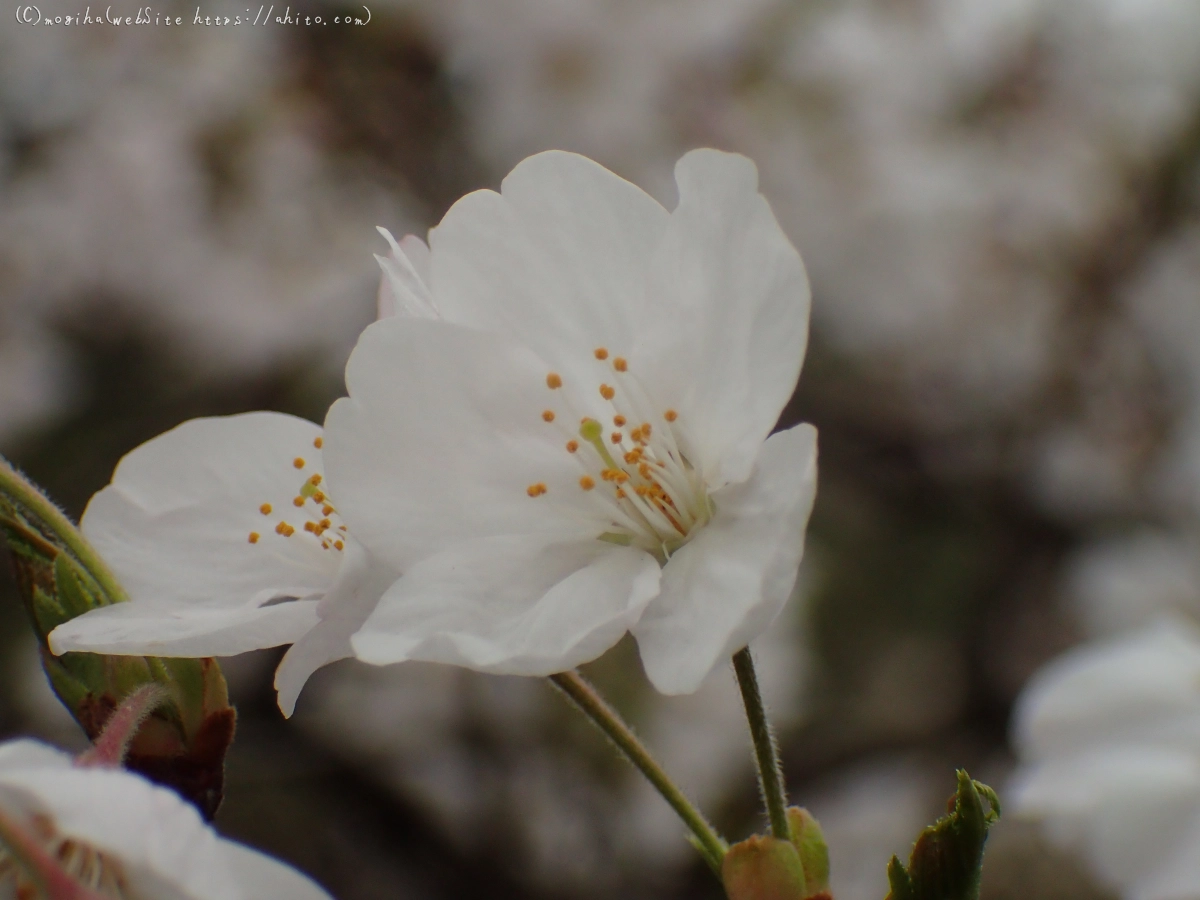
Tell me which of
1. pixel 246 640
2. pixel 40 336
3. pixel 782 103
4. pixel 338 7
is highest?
pixel 782 103

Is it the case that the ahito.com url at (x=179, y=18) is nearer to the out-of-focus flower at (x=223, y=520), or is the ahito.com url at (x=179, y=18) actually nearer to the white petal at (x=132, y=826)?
the out-of-focus flower at (x=223, y=520)

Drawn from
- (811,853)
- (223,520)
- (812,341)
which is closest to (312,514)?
(223,520)

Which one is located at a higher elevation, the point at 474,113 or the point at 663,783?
the point at 474,113

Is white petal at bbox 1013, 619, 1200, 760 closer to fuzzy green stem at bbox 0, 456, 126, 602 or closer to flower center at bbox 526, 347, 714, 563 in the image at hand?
flower center at bbox 526, 347, 714, 563

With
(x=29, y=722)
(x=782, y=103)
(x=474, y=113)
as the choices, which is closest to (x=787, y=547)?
(x=29, y=722)

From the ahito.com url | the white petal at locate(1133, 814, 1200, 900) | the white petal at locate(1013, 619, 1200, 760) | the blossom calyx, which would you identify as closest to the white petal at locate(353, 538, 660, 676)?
the blossom calyx

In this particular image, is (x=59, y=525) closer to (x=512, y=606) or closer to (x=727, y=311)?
(x=512, y=606)

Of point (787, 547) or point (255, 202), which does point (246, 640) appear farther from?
point (255, 202)

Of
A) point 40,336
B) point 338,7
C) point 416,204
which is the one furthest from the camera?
point 40,336
